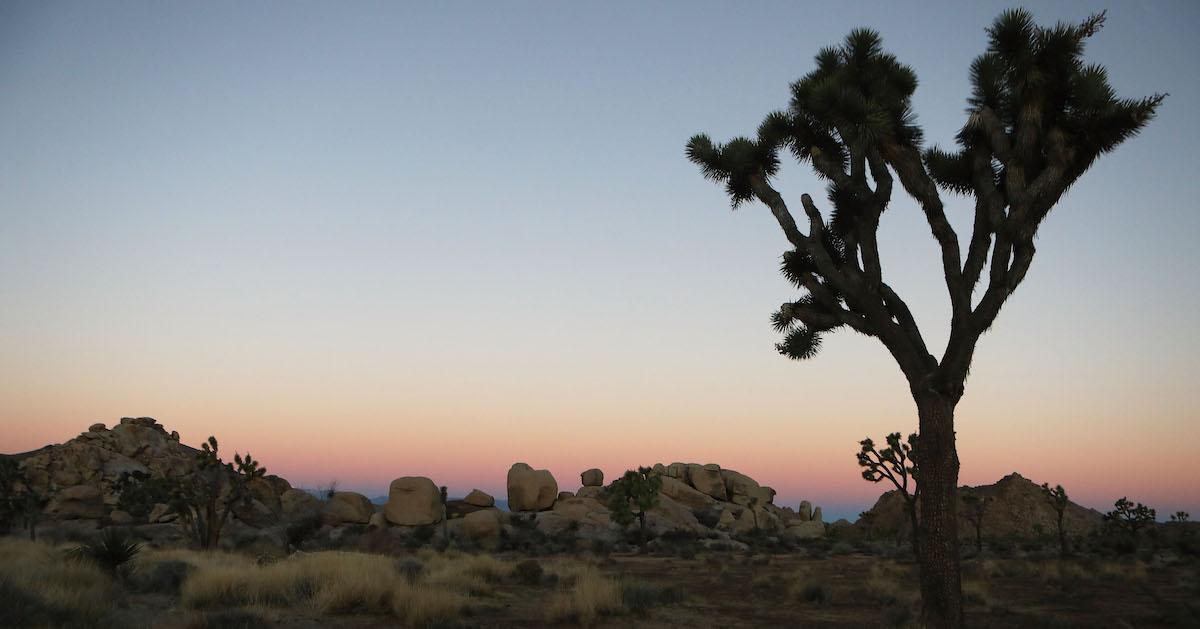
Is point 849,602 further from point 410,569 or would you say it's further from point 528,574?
point 410,569

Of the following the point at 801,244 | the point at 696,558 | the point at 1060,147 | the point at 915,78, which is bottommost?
the point at 696,558

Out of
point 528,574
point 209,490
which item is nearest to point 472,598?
point 528,574

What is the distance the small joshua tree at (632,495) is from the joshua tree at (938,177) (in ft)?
105

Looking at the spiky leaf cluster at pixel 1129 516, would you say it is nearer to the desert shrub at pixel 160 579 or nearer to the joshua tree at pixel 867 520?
the joshua tree at pixel 867 520

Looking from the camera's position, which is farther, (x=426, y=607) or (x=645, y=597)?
(x=645, y=597)

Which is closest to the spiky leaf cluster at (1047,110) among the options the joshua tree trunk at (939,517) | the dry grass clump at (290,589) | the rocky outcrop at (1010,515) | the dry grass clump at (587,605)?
the joshua tree trunk at (939,517)

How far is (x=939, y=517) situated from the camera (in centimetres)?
1016

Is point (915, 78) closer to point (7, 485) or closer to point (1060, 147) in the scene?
point (1060, 147)

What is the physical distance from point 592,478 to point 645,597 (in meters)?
50.1

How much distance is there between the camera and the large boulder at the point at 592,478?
6359cm

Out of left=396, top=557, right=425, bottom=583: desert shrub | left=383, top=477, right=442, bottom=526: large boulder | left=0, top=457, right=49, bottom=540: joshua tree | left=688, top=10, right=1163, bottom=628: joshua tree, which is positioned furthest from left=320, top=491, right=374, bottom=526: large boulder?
left=688, top=10, right=1163, bottom=628: joshua tree

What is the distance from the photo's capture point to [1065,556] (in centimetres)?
3262

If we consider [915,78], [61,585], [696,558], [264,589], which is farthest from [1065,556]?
[61,585]

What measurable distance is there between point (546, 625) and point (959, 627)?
6.22 meters
